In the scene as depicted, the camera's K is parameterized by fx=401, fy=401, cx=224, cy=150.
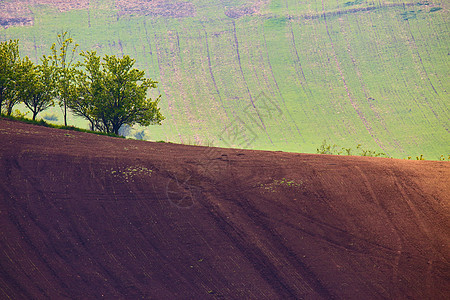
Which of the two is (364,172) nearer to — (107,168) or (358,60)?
(107,168)

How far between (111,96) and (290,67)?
237ft

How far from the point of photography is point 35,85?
1357 inches

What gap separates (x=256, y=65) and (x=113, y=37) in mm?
44954

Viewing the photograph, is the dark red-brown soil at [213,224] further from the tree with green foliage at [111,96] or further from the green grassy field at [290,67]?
the green grassy field at [290,67]

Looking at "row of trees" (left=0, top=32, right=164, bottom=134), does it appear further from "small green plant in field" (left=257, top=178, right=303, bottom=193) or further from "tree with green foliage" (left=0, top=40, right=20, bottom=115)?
"small green plant in field" (left=257, top=178, right=303, bottom=193)

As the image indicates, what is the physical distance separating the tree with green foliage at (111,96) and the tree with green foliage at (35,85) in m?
2.15

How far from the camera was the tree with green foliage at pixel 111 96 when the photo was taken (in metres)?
34.9

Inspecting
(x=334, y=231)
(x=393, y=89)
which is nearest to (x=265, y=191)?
(x=334, y=231)

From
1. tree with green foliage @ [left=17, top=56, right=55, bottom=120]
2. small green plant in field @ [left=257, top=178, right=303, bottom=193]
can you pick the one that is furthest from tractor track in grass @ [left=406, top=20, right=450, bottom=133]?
tree with green foliage @ [left=17, top=56, right=55, bottom=120]

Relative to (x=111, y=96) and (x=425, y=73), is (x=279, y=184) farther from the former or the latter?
(x=425, y=73)

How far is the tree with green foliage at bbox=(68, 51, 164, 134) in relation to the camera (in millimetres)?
34875

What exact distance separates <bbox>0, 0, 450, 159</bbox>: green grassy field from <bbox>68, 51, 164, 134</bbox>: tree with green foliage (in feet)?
138

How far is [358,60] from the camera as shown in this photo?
10119cm

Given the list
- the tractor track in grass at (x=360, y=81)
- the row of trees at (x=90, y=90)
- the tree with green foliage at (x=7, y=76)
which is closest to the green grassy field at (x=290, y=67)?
the tractor track in grass at (x=360, y=81)
